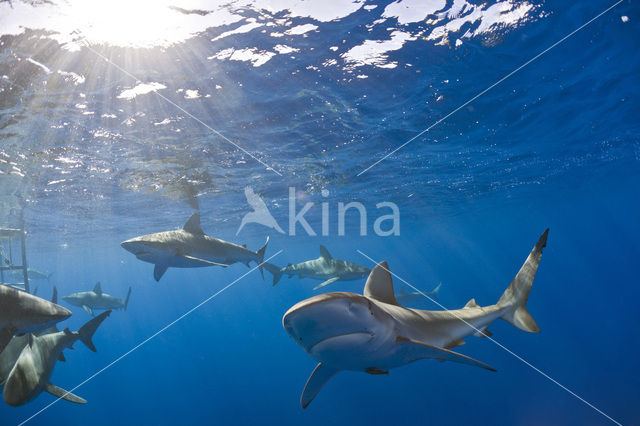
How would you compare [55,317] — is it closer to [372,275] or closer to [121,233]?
[372,275]

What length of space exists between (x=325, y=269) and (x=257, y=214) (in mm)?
18118

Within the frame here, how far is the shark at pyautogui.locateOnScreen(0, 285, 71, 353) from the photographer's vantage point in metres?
3.36

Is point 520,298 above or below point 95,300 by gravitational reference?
above

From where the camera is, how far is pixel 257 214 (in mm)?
32031

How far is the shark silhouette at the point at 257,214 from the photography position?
23.6m

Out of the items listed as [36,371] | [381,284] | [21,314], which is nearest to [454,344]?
[381,284]

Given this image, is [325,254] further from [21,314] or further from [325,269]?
[21,314]

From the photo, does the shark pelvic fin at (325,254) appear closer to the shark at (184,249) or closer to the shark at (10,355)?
the shark at (184,249)

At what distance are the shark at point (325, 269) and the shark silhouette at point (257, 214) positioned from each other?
27.2 feet

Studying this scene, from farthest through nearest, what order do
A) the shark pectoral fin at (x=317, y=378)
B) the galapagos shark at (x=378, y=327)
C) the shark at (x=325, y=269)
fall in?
the shark at (x=325, y=269)
the shark pectoral fin at (x=317, y=378)
the galapagos shark at (x=378, y=327)

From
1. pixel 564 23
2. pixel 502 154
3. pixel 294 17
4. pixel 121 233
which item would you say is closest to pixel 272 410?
pixel 121 233

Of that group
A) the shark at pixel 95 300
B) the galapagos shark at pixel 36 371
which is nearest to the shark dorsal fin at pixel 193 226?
the galapagos shark at pixel 36 371

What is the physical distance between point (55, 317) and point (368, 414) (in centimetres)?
2597

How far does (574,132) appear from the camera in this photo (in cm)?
1856
